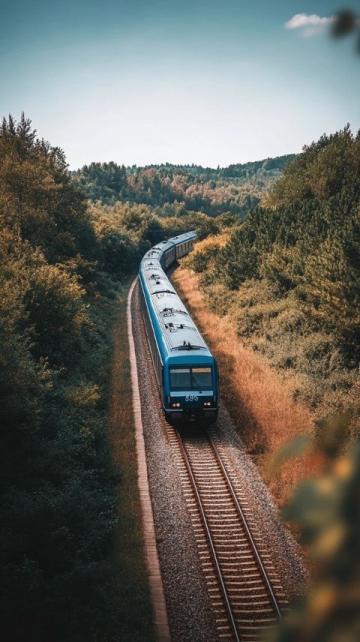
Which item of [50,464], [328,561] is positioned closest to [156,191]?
[50,464]

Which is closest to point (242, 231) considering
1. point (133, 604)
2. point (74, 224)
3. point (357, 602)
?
point (74, 224)

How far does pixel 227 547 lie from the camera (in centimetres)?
1184

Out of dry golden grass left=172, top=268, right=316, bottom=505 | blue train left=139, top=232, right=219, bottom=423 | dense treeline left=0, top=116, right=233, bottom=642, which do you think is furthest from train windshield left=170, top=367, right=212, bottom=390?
dense treeline left=0, top=116, right=233, bottom=642

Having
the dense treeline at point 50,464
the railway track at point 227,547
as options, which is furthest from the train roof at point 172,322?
the dense treeline at point 50,464

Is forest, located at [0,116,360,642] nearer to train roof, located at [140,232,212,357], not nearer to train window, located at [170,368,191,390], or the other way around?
train window, located at [170,368,191,390]

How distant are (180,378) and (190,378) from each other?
1.26 feet

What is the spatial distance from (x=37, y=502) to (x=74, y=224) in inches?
1288

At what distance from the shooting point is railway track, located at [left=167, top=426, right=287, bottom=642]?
974 cm

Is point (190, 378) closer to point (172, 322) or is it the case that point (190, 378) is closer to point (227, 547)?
point (172, 322)

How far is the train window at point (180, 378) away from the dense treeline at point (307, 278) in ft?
17.5

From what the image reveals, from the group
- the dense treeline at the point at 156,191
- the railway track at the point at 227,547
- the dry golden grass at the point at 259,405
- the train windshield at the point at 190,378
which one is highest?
the dense treeline at the point at 156,191

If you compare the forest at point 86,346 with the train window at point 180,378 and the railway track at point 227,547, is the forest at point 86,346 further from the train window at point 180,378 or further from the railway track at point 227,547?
the train window at point 180,378

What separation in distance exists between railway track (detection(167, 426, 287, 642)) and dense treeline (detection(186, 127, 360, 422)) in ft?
18.2

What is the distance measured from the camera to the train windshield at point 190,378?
17359 millimetres
